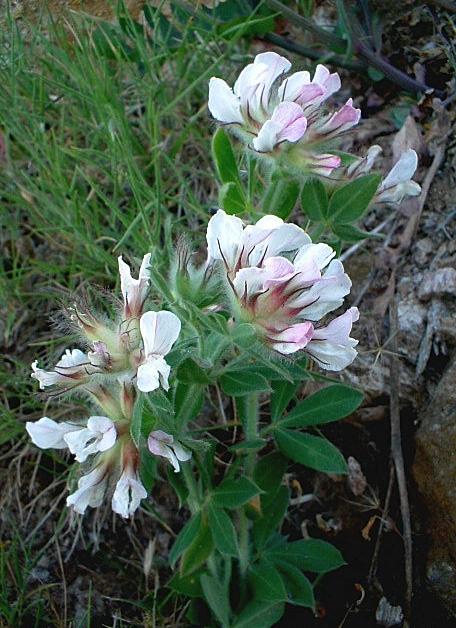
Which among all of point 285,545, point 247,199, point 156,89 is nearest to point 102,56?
point 156,89

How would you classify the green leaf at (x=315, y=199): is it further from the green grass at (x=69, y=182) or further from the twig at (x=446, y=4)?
the twig at (x=446, y=4)

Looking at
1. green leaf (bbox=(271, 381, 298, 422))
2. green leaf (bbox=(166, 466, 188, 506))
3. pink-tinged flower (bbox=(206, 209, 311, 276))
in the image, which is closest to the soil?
green leaf (bbox=(271, 381, 298, 422))

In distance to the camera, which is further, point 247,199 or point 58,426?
point 247,199

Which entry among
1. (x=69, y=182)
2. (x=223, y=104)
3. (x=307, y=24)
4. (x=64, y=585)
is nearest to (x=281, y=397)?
(x=223, y=104)

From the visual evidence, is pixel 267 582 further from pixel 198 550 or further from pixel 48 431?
pixel 48 431

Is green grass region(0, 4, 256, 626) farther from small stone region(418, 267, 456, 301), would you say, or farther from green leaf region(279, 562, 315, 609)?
small stone region(418, 267, 456, 301)

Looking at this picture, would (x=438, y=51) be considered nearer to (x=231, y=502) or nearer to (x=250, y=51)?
(x=250, y=51)

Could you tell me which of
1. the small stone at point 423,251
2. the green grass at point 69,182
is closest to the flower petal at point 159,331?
the green grass at point 69,182

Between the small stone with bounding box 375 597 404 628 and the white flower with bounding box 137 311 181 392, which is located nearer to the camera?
the white flower with bounding box 137 311 181 392
